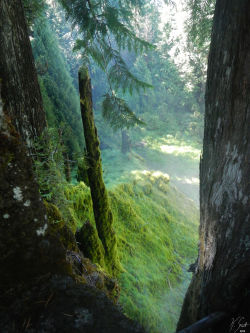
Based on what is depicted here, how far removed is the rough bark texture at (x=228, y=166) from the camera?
1.68m

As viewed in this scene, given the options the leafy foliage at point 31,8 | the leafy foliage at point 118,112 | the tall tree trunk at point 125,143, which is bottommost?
the tall tree trunk at point 125,143

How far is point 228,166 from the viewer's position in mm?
1857

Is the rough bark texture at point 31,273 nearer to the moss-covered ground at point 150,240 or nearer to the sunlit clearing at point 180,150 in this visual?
the moss-covered ground at point 150,240

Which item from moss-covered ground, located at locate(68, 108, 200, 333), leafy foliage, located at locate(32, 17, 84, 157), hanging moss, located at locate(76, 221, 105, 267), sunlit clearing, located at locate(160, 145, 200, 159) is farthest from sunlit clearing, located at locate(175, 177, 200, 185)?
hanging moss, located at locate(76, 221, 105, 267)

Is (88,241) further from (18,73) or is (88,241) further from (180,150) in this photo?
(180,150)

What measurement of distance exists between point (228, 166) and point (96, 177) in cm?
285

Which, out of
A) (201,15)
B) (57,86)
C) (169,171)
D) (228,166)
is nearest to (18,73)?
(228,166)

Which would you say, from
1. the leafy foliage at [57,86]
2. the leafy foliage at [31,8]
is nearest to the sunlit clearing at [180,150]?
the leafy foliage at [57,86]

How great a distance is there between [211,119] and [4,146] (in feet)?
5.49

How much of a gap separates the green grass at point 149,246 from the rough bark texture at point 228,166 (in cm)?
305

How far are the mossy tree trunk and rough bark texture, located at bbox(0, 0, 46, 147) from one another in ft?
4.31

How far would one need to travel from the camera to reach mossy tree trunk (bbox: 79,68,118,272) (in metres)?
4.03

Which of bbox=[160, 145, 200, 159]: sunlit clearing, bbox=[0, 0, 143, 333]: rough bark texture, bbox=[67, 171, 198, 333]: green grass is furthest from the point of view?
bbox=[160, 145, 200, 159]: sunlit clearing

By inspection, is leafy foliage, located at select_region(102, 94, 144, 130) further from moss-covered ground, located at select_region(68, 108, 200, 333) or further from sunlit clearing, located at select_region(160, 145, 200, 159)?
sunlit clearing, located at select_region(160, 145, 200, 159)
